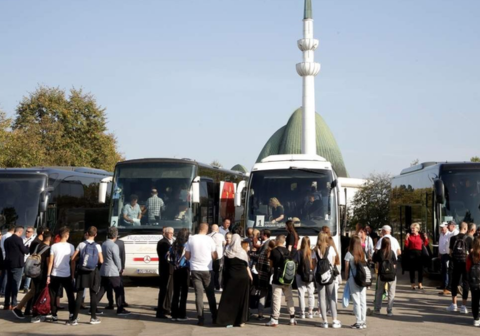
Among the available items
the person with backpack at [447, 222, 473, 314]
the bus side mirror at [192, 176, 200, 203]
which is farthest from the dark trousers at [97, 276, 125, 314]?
the person with backpack at [447, 222, 473, 314]

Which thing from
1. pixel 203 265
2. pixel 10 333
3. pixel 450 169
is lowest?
Result: pixel 10 333

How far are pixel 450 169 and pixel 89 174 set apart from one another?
1135 cm

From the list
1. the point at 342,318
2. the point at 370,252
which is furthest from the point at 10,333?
the point at 370,252

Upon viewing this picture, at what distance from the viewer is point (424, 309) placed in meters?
16.1

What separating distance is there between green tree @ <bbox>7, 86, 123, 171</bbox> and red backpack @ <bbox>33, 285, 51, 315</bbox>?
37.0m

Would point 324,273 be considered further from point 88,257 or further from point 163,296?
point 88,257

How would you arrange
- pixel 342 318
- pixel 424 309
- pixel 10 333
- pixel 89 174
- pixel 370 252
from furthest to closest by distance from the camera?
pixel 89 174 → pixel 370 252 → pixel 424 309 → pixel 342 318 → pixel 10 333

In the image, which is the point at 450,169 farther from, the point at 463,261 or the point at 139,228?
the point at 139,228

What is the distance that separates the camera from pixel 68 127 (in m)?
54.0

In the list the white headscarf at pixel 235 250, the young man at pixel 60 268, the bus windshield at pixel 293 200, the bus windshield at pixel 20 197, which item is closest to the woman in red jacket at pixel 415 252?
the bus windshield at pixel 293 200

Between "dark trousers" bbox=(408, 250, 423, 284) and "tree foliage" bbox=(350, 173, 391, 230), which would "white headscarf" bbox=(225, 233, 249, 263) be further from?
"tree foliage" bbox=(350, 173, 391, 230)

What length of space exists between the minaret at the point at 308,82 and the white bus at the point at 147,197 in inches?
2263

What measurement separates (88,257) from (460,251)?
7296 mm

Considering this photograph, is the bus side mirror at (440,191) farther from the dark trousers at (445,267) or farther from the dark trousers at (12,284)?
the dark trousers at (12,284)
